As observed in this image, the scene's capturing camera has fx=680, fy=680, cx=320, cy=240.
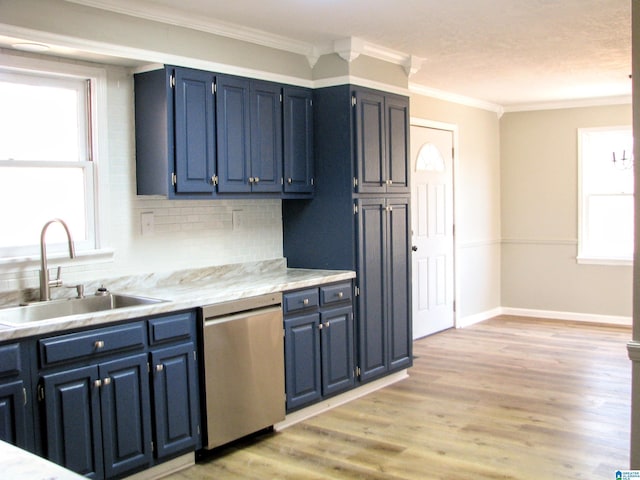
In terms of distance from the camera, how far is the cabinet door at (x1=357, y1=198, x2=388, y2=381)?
15.5 ft

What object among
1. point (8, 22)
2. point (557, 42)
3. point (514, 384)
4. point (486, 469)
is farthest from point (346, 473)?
point (557, 42)

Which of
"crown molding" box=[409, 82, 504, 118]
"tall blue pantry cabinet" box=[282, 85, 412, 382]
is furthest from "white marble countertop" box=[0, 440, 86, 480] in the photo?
"crown molding" box=[409, 82, 504, 118]

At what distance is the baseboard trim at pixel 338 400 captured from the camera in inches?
166

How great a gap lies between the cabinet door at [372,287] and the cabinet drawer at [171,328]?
5.01 feet

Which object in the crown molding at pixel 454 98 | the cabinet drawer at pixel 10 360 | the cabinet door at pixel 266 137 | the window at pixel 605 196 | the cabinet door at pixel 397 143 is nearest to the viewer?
the cabinet drawer at pixel 10 360

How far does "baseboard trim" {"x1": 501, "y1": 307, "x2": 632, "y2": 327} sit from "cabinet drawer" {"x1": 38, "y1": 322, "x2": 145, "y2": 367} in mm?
5672

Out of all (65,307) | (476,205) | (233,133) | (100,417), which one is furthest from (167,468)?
(476,205)

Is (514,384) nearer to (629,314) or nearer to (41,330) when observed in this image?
(629,314)

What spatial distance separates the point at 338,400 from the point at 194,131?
2025 mm

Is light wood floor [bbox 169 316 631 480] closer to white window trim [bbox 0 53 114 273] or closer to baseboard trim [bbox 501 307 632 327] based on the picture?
white window trim [bbox 0 53 114 273]

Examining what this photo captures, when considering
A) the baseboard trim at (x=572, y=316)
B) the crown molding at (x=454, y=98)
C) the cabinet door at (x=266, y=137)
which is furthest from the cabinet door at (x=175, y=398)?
the baseboard trim at (x=572, y=316)

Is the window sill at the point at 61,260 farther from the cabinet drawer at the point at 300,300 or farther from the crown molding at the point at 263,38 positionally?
the crown molding at the point at 263,38

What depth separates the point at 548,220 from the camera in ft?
25.4

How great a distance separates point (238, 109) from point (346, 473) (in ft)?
7.26
